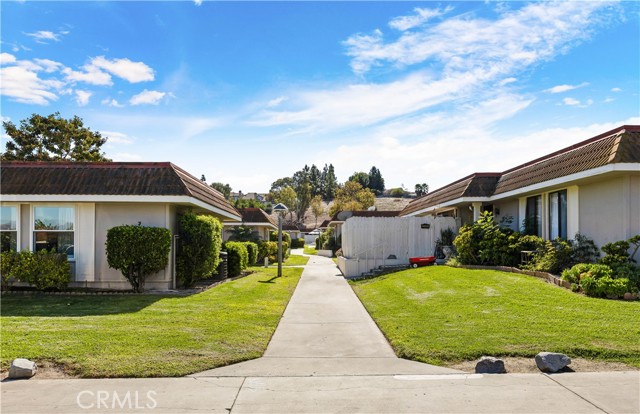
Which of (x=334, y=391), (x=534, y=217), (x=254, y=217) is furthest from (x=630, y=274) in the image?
(x=254, y=217)

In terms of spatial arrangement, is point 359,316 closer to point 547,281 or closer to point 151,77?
point 547,281

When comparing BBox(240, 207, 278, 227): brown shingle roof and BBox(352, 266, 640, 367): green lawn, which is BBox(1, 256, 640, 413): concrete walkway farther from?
BBox(240, 207, 278, 227): brown shingle roof

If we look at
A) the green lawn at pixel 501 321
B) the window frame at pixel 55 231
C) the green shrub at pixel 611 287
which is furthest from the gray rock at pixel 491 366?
the window frame at pixel 55 231

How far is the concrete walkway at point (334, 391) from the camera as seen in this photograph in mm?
4867

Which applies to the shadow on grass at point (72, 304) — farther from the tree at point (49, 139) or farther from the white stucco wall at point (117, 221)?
the tree at point (49, 139)

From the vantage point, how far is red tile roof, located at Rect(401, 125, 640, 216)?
1164 cm

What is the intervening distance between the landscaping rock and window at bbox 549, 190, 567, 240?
14706 millimetres

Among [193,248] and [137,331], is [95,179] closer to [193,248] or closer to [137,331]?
[193,248]

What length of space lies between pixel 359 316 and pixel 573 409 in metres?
6.10

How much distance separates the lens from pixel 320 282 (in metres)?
18.1

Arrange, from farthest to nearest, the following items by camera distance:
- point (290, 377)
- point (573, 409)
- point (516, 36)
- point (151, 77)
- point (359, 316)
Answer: point (151, 77) → point (516, 36) → point (359, 316) → point (290, 377) → point (573, 409)

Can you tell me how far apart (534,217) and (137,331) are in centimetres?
1468

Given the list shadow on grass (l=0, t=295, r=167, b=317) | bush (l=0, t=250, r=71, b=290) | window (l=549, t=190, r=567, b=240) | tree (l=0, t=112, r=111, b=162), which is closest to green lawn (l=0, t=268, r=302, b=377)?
shadow on grass (l=0, t=295, r=167, b=317)

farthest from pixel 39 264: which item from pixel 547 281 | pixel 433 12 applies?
pixel 547 281
